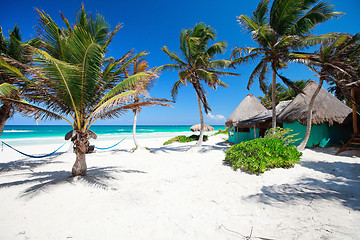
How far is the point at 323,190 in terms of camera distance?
346 cm

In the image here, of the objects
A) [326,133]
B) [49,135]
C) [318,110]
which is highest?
[318,110]

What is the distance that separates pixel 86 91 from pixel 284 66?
32.3 ft

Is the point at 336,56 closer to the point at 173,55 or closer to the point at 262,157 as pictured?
the point at 262,157

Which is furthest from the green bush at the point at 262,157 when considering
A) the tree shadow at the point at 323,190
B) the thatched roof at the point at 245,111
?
the thatched roof at the point at 245,111

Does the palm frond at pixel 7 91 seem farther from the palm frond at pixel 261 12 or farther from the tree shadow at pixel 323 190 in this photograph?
the palm frond at pixel 261 12

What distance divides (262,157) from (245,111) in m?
9.49

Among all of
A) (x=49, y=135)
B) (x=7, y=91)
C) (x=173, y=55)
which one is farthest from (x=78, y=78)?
(x=49, y=135)

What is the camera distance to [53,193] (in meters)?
3.50

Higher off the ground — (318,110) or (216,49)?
(216,49)

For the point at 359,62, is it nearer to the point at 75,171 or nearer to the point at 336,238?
the point at 336,238

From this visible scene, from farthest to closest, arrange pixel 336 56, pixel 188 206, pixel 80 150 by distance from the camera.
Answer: pixel 336 56
pixel 80 150
pixel 188 206

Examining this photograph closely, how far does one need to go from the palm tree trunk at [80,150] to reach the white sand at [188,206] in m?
0.25

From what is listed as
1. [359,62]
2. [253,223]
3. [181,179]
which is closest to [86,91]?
[181,179]

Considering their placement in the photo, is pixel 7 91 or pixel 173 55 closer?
pixel 7 91
